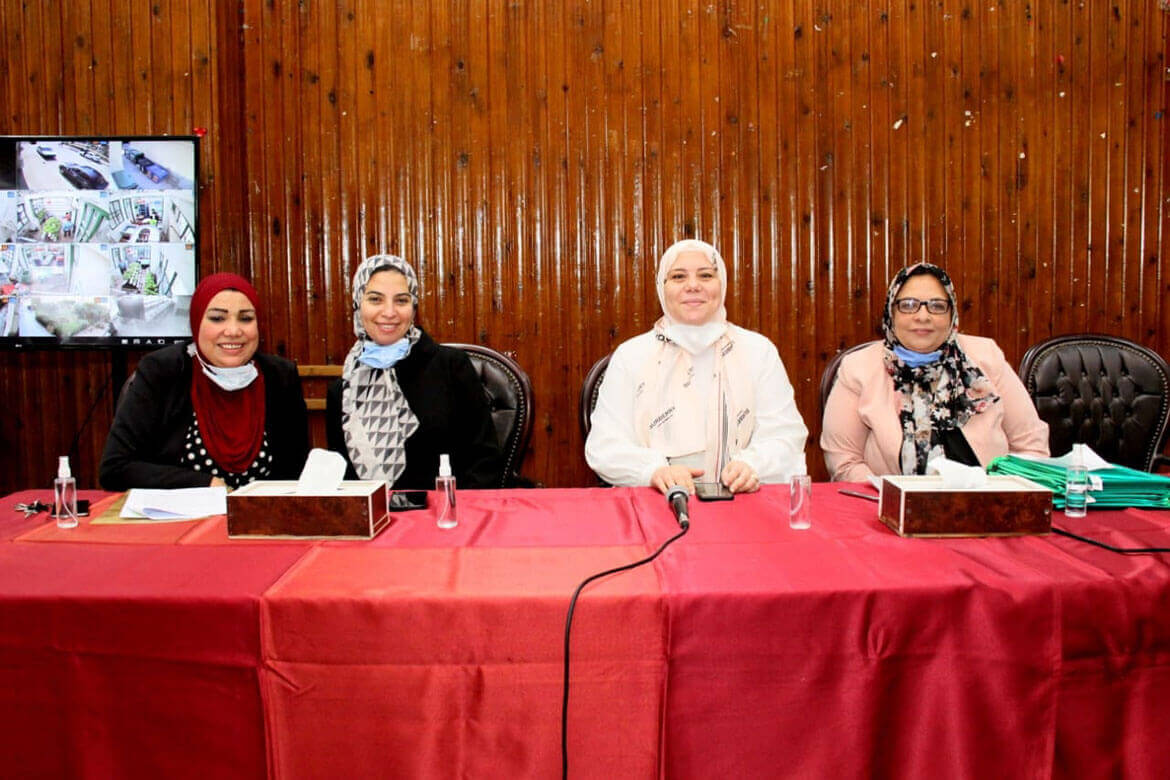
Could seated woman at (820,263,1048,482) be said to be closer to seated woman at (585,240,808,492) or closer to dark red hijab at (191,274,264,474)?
seated woman at (585,240,808,492)

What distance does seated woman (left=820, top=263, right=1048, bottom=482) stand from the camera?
208 centimetres

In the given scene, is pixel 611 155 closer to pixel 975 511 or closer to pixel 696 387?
pixel 696 387

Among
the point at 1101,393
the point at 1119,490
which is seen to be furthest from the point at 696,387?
the point at 1101,393

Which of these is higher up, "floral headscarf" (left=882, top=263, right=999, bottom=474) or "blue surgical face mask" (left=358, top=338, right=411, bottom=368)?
"blue surgical face mask" (left=358, top=338, right=411, bottom=368)

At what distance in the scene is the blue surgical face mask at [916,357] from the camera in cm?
214

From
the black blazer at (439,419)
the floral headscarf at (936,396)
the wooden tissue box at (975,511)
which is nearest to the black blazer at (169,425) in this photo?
the black blazer at (439,419)

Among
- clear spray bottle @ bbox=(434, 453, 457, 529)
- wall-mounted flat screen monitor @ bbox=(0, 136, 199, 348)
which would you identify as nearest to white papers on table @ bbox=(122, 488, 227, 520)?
clear spray bottle @ bbox=(434, 453, 457, 529)

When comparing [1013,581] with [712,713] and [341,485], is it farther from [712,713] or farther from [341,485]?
[341,485]

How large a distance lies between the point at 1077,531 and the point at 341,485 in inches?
54.5

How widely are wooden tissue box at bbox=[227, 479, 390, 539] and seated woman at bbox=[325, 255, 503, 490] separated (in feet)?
2.82

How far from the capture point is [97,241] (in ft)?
9.37

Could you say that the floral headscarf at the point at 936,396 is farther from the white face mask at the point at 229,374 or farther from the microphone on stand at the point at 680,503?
the white face mask at the point at 229,374

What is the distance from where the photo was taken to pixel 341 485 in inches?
50.9

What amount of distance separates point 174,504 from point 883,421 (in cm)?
194
